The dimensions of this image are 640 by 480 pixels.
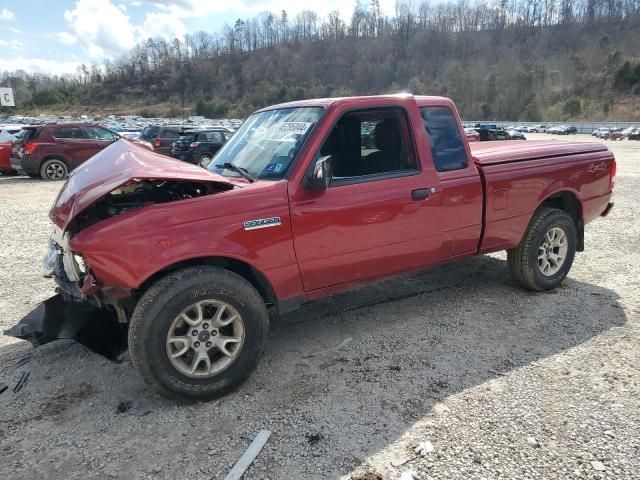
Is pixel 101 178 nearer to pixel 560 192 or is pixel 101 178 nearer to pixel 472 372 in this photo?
pixel 472 372

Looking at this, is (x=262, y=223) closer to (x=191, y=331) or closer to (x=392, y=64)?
(x=191, y=331)

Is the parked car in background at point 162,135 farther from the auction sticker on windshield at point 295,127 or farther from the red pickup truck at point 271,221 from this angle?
the auction sticker on windshield at point 295,127

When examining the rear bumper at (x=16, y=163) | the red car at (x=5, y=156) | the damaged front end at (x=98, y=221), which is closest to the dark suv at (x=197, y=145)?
the rear bumper at (x=16, y=163)

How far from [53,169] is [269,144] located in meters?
13.7

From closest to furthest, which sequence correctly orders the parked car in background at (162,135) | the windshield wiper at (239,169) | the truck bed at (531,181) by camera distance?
the windshield wiper at (239,169) < the truck bed at (531,181) < the parked car in background at (162,135)

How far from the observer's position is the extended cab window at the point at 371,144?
387 centimetres

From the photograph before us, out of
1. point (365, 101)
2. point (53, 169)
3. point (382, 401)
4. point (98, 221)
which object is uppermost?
point (365, 101)

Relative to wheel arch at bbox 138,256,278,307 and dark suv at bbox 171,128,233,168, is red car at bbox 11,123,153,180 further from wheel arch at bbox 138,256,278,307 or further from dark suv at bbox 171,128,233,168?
wheel arch at bbox 138,256,278,307

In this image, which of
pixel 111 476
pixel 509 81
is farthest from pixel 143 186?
pixel 509 81

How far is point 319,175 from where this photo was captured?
3.34m

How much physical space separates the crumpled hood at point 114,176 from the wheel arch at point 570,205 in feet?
11.6

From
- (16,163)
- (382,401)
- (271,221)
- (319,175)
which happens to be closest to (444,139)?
(319,175)

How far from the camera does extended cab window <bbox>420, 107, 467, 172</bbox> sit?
4152 millimetres

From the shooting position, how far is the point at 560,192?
496cm
